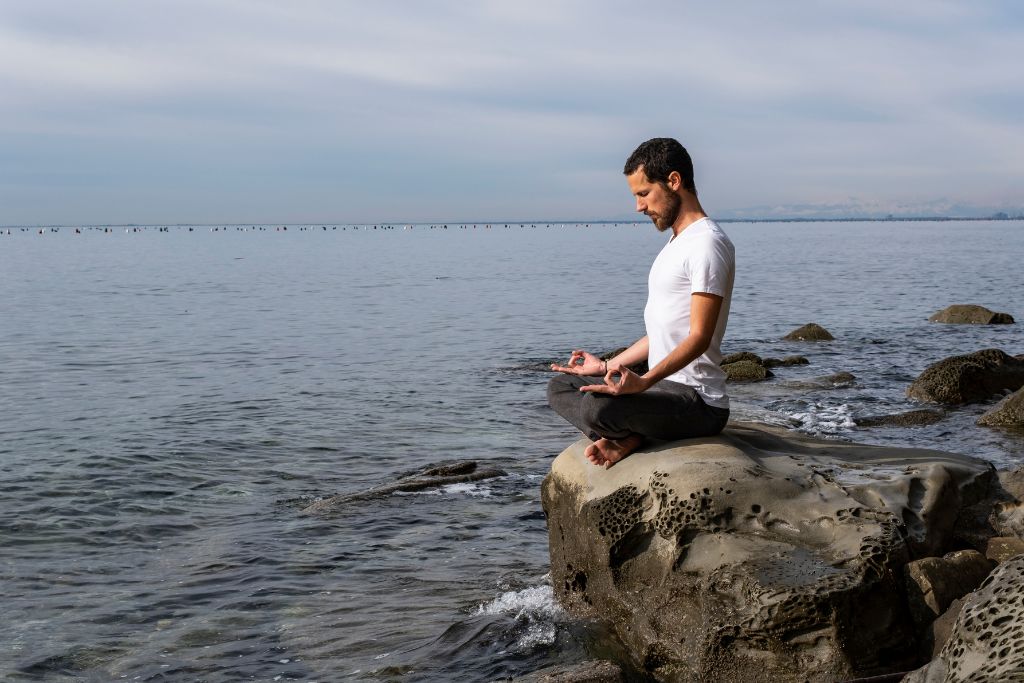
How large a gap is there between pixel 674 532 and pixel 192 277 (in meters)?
61.4

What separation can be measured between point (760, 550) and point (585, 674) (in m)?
1.36

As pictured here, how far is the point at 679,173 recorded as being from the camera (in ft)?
22.1

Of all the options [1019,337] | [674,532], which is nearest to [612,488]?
[674,532]

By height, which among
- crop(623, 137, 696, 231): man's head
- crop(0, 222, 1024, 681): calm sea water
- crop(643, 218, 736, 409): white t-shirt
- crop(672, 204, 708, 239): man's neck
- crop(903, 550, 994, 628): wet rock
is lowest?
crop(0, 222, 1024, 681): calm sea water

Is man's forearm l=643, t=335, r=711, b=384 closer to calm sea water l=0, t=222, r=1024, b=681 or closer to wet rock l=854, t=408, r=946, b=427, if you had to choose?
calm sea water l=0, t=222, r=1024, b=681

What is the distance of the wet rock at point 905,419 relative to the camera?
16.4m

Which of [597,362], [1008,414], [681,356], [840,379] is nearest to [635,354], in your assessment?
[597,362]

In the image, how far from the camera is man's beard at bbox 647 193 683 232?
6820 millimetres

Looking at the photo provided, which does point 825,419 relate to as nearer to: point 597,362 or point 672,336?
point 597,362

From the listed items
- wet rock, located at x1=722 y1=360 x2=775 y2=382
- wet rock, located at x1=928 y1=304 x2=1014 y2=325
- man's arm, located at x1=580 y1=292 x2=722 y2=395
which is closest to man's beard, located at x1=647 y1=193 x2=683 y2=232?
man's arm, located at x1=580 y1=292 x2=722 y2=395

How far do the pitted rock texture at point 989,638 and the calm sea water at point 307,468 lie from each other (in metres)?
2.59

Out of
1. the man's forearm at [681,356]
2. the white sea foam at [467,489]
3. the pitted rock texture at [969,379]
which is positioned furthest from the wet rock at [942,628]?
the pitted rock texture at [969,379]

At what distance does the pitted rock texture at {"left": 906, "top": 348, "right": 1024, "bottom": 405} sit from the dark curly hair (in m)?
13.2

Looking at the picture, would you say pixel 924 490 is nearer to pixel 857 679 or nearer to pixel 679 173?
pixel 857 679
